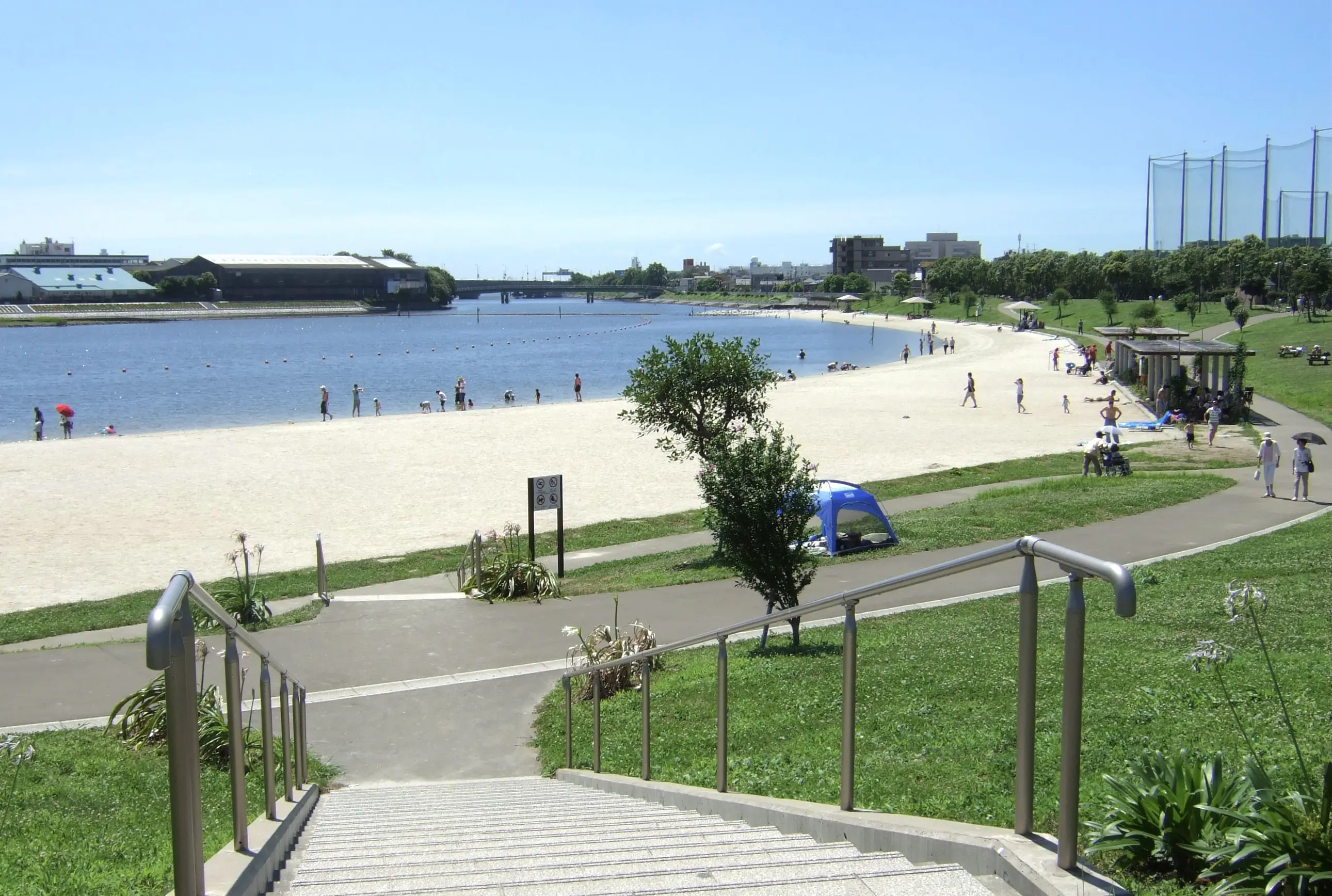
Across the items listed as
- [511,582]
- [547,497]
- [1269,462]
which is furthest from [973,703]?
[1269,462]

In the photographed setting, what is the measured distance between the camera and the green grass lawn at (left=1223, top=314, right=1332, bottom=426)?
36.4 m

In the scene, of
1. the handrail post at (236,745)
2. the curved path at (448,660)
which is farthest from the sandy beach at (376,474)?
the handrail post at (236,745)

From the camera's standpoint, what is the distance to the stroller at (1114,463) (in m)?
24.2

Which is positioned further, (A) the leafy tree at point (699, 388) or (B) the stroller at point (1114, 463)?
(B) the stroller at point (1114, 463)

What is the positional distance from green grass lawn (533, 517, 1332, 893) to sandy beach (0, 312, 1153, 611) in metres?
11.6

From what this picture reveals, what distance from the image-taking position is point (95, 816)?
6.48m

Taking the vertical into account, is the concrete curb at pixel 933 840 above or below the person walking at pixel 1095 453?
above

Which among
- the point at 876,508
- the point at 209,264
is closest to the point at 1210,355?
the point at 876,508

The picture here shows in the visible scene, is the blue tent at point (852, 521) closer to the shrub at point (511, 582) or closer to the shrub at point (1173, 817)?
the shrub at point (511, 582)

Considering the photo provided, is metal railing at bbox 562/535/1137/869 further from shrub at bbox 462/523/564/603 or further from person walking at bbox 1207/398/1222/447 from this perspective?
person walking at bbox 1207/398/1222/447

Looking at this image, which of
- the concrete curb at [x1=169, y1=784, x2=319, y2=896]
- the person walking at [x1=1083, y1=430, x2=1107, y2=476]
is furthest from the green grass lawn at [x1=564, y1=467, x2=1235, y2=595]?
the concrete curb at [x1=169, y1=784, x2=319, y2=896]

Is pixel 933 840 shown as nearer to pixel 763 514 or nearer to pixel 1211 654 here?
pixel 1211 654

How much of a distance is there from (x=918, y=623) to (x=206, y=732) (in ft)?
22.7

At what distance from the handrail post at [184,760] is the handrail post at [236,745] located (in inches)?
29.2
